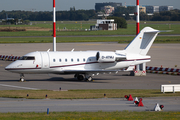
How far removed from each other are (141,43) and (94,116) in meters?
19.1

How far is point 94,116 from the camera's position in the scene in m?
17.0

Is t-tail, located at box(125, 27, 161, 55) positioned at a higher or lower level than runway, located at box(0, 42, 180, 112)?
higher

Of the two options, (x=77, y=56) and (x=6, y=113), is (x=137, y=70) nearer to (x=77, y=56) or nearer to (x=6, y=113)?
(x=77, y=56)

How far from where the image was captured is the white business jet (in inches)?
1265

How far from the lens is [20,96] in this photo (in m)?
23.6

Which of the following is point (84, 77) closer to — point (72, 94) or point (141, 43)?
point (141, 43)

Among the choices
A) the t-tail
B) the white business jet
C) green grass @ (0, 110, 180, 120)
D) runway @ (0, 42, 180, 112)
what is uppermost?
the t-tail

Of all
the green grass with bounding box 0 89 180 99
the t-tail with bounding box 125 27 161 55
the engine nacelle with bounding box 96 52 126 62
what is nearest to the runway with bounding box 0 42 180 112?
the green grass with bounding box 0 89 180 99

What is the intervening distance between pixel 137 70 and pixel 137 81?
15.9ft

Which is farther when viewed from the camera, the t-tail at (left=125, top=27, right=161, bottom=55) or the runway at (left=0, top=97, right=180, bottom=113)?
the t-tail at (left=125, top=27, right=161, bottom=55)

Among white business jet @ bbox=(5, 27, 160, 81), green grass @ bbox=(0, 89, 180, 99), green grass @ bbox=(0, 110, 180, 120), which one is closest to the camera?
green grass @ bbox=(0, 110, 180, 120)

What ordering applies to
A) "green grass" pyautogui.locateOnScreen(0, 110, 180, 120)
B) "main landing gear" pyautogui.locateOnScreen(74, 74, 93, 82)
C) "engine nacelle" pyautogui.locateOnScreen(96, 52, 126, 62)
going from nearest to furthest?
1. "green grass" pyautogui.locateOnScreen(0, 110, 180, 120)
2. "engine nacelle" pyautogui.locateOnScreen(96, 52, 126, 62)
3. "main landing gear" pyautogui.locateOnScreen(74, 74, 93, 82)

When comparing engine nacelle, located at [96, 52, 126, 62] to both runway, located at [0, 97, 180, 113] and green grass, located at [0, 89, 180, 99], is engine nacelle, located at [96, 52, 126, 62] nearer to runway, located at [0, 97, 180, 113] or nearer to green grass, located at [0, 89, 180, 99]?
green grass, located at [0, 89, 180, 99]

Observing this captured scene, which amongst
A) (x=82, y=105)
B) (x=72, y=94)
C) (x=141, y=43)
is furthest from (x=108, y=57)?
(x=82, y=105)
